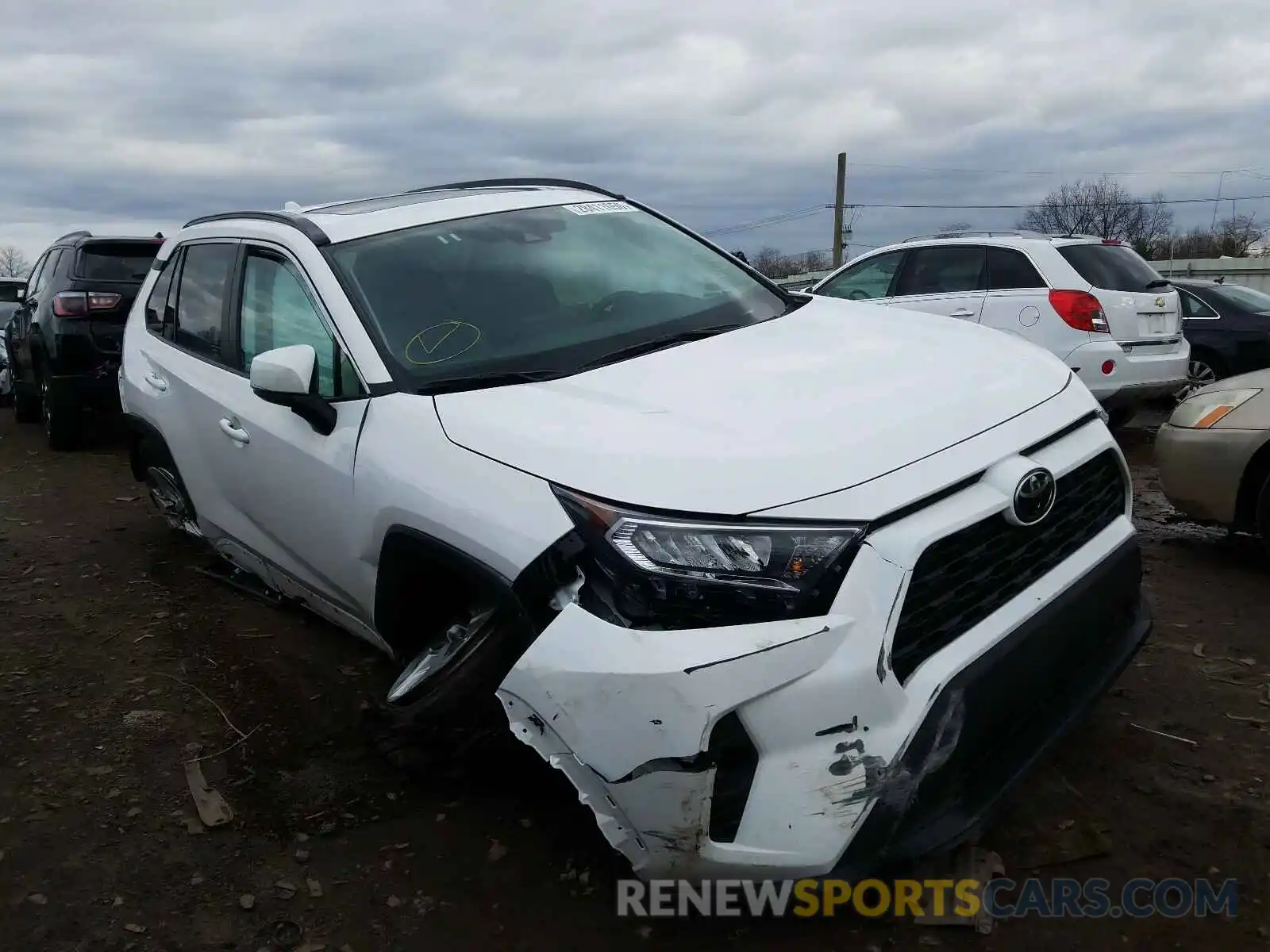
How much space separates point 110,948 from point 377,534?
3.91ft

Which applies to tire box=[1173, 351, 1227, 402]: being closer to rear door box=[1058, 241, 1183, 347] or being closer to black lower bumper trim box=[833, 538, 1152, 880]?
rear door box=[1058, 241, 1183, 347]

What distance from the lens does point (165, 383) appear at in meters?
4.31

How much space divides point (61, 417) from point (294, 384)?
7540 millimetres

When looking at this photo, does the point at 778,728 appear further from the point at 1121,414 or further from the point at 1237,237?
the point at 1237,237

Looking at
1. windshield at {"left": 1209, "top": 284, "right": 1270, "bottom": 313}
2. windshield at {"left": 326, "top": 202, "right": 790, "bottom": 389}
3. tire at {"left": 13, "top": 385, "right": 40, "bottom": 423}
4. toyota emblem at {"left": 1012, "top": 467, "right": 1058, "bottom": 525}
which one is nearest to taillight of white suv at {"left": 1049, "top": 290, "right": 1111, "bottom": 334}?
windshield at {"left": 1209, "top": 284, "right": 1270, "bottom": 313}

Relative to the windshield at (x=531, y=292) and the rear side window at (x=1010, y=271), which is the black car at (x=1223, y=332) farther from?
the windshield at (x=531, y=292)

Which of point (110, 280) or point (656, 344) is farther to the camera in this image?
point (110, 280)

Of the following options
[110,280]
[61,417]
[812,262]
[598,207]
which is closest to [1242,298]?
[598,207]

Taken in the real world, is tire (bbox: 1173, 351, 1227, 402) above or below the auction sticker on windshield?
below

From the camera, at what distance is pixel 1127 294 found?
7680mm

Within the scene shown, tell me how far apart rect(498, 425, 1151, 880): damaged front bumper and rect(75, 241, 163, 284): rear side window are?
845 centimetres

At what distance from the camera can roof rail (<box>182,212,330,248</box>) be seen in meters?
3.43

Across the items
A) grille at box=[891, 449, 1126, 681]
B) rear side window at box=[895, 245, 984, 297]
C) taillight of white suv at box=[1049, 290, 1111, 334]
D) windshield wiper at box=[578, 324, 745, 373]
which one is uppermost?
rear side window at box=[895, 245, 984, 297]

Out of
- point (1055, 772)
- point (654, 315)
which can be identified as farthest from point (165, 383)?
point (1055, 772)
